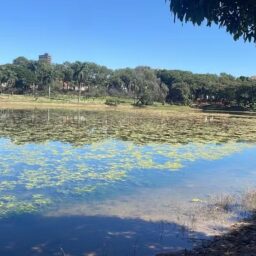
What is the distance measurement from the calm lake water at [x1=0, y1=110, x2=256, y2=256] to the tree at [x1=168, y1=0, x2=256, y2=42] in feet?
15.4

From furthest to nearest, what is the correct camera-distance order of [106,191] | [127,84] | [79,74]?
1. [127,84]
2. [79,74]
3. [106,191]

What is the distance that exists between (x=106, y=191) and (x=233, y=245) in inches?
256

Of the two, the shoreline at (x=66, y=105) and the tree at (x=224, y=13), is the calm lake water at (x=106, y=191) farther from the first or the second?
the shoreline at (x=66, y=105)

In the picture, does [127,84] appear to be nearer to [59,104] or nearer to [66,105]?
[59,104]

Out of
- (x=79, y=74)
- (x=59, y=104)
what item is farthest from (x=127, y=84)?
(x=59, y=104)

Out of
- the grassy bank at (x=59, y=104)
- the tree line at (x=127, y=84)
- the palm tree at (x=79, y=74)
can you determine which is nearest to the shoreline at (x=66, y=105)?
the grassy bank at (x=59, y=104)

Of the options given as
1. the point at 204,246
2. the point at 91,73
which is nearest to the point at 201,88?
the point at 91,73

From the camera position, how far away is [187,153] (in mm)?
26344

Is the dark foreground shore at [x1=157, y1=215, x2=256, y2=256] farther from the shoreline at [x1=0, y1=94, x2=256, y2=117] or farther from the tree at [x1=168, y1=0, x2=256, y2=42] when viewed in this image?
the shoreline at [x1=0, y1=94, x2=256, y2=117]

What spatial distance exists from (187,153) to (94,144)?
17.9 feet

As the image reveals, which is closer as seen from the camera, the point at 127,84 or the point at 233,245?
the point at 233,245

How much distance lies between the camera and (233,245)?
9.04 meters

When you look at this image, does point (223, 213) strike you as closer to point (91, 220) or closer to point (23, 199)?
point (91, 220)

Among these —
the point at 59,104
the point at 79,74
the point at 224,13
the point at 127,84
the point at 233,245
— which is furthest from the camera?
the point at 127,84
